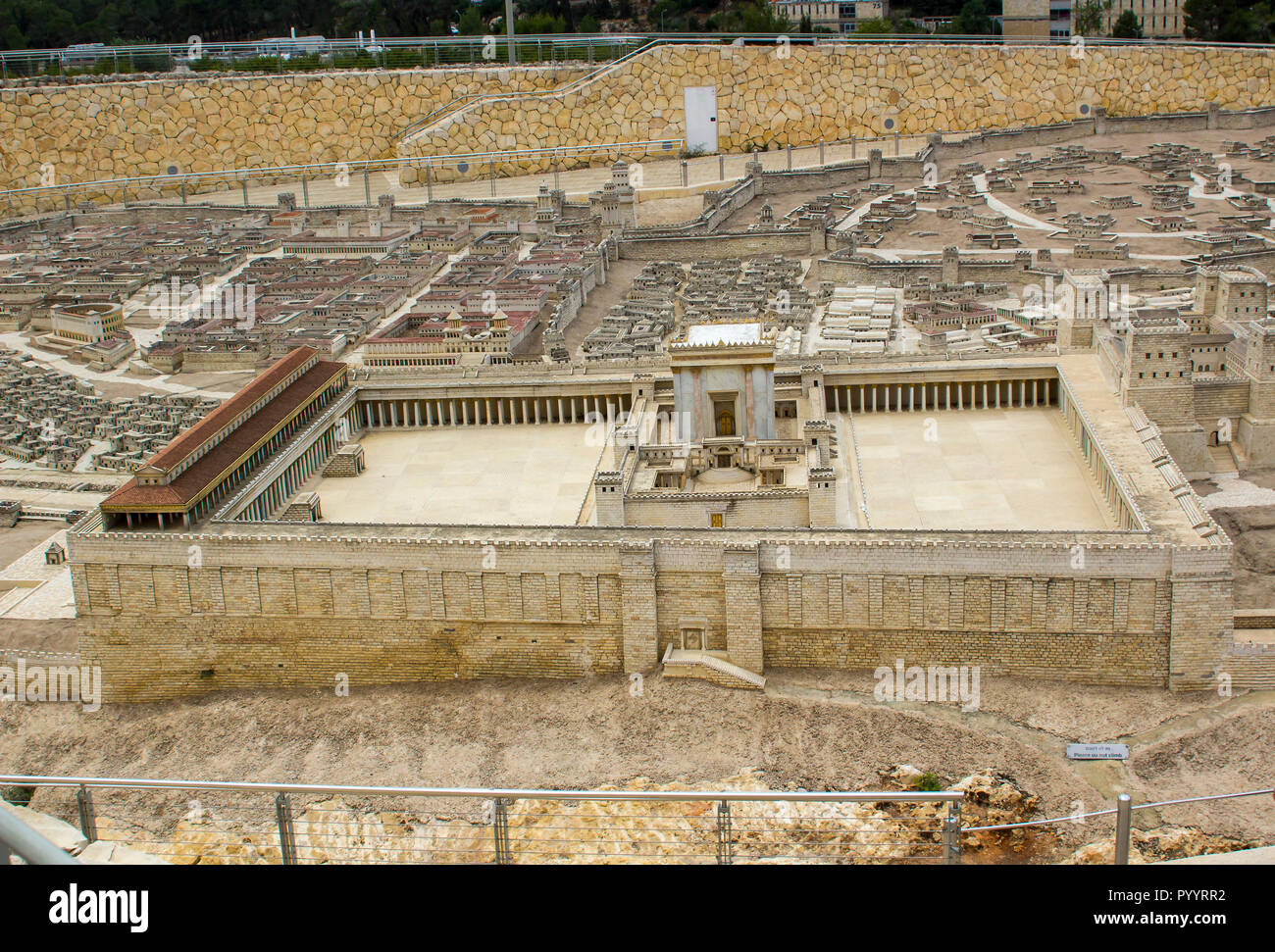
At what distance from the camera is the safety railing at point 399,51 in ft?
443

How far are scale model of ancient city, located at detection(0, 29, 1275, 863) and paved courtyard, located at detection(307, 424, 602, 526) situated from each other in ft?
0.90

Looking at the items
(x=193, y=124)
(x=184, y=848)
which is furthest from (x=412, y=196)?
(x=184, y=848)

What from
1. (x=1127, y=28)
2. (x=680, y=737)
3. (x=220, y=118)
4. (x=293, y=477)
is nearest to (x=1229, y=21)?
(x=1127, y=28)

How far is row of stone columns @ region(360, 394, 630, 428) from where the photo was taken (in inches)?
2425

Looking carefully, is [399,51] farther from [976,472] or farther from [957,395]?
[976,472]

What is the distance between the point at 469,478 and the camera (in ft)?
179

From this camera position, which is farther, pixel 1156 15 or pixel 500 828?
pixel 1156 15

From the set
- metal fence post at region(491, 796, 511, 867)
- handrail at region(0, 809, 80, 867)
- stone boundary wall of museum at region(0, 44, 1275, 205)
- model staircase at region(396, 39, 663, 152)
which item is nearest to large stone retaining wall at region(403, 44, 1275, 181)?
stone boundary wall of museum at region(0, 44, 1275, 205)

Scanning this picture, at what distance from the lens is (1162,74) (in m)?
134

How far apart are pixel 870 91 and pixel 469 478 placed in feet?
297

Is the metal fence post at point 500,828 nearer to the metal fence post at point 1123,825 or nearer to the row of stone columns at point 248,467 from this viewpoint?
the metal fence post at point 1123,825
